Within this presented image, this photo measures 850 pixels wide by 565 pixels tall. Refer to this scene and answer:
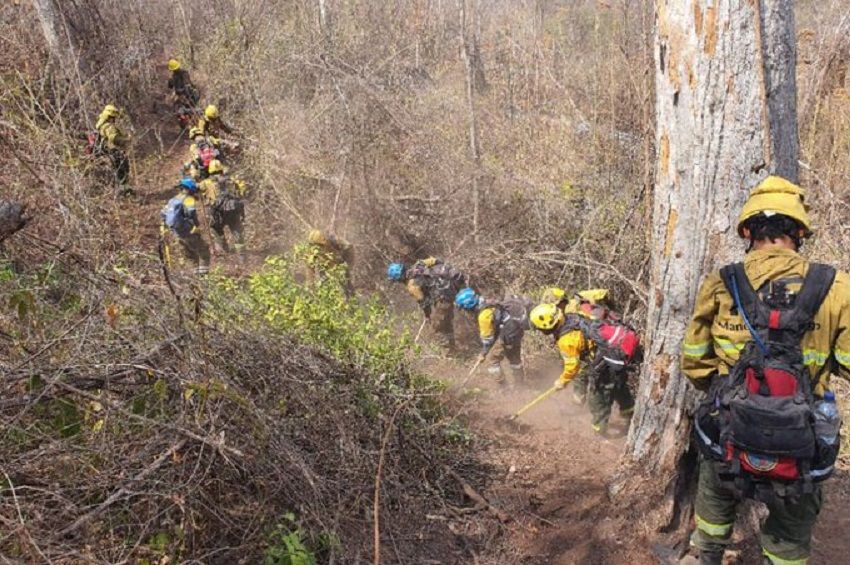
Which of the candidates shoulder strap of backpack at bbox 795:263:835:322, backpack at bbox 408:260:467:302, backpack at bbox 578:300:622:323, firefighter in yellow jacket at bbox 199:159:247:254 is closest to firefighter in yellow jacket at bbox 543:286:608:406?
backpack at bbox 578:300:622:323

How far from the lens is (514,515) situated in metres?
3.73

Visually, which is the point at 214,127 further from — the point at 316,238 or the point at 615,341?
the point at 615,341

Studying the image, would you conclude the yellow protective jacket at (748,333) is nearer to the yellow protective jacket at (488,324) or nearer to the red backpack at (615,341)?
the red backpack at (615,341)

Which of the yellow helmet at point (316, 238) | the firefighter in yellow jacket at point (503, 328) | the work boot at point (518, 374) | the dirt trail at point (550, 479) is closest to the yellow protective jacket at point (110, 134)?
the yellow helmet at point (316, 238)

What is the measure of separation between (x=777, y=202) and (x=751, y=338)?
56 cm

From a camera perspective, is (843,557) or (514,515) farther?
(514,515)

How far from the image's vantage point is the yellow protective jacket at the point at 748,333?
2.43 meters

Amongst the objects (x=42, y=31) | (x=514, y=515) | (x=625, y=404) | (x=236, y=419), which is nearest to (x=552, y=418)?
(x=625, y=404)

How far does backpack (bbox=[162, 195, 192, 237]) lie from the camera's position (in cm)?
818

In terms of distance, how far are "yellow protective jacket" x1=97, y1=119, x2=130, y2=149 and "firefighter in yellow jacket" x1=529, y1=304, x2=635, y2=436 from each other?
6593 mm

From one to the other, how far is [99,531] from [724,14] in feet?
11.3

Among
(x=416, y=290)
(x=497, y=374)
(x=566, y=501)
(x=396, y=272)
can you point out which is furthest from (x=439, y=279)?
(x=566, y=501)

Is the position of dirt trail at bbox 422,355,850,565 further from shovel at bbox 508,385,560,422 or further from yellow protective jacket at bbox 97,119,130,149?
yellow protective jacket at bbox 97,119,130,149

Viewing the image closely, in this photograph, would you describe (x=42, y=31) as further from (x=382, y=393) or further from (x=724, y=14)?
(x=724, y=14)
